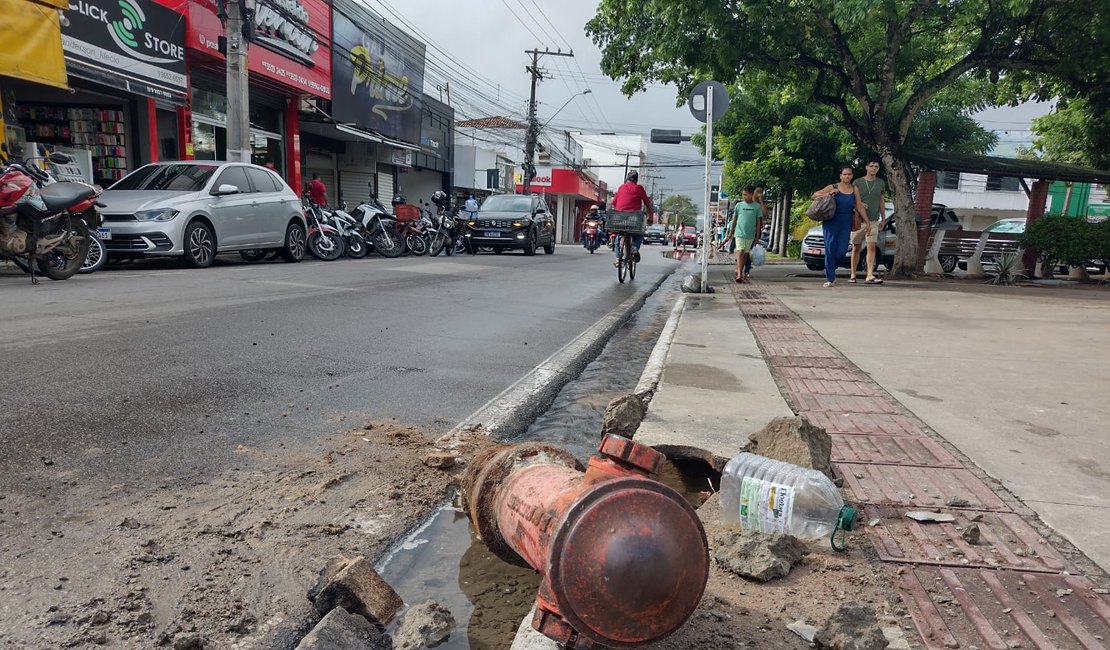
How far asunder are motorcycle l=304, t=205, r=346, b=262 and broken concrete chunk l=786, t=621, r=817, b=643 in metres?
13.4

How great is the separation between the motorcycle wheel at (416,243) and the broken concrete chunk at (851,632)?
1640cm

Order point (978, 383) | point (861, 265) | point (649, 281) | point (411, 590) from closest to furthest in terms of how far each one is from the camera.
Answer: point (411, 590) < point (978, 383) < point (649, 281) < point (861, 265)

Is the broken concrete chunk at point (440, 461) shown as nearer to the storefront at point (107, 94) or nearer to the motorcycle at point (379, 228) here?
the storefront at point (107, 94)

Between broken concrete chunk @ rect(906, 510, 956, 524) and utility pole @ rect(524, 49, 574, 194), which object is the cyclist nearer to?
broken concrete chunk @ rect(906, 510, 956, 524)

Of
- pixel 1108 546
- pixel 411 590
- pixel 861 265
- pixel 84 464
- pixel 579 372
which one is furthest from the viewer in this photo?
pixel 861 265

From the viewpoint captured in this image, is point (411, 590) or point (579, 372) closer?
point (411, 590)

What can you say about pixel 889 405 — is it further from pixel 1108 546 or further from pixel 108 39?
pixel 108 39

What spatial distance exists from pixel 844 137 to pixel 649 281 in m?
8.77

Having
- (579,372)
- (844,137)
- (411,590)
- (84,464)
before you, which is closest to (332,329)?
(579,372)

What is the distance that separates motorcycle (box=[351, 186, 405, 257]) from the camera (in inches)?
632

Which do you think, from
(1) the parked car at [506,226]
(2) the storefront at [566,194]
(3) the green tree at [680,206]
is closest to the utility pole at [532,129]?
(2) the storefront at [566,194]

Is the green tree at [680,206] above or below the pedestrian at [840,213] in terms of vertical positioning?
above

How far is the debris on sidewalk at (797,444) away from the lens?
104 inches

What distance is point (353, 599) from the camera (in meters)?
1.74
